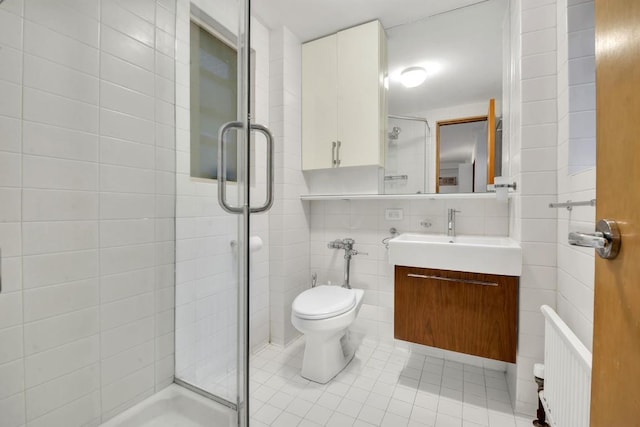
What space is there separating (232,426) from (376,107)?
1921mm

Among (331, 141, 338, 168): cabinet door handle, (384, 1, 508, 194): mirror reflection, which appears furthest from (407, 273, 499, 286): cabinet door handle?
(331, 141, 338, 168): cabinet door handle

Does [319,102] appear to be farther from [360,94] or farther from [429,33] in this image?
[429,33]

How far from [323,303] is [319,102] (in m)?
1.46

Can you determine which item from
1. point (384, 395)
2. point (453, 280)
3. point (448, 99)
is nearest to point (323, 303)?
point (384, 395)

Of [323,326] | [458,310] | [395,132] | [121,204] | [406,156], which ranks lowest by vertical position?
[323,326]

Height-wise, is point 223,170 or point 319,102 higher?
point 319,102

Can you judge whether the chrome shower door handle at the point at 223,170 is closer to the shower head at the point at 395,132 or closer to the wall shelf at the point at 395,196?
the wall shelf at the point at 395,196

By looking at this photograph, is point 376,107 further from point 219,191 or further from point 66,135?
point 66,135

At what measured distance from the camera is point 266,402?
4.64 ft

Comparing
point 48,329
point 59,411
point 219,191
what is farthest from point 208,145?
point 59,411

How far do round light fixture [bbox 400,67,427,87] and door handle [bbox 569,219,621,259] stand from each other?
1770 millimetres

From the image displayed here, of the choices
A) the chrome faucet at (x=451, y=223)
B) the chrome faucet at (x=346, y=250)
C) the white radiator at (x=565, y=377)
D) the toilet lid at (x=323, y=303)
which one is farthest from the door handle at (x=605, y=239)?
the chrome faucet at (x=346, y=250)

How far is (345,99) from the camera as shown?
2010 millimetres

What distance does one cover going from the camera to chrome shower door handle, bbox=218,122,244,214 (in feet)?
3.30
